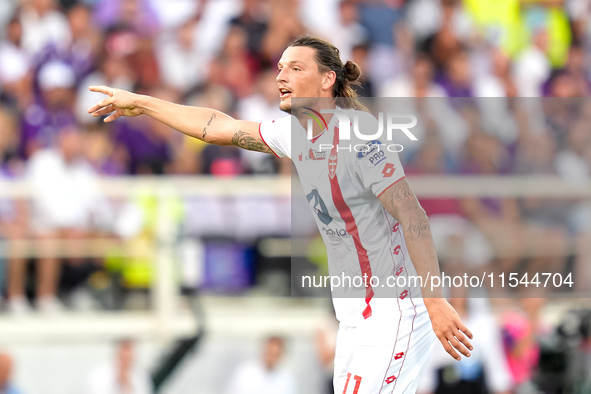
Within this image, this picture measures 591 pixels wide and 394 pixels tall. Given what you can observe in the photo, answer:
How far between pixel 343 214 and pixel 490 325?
5.01 metres

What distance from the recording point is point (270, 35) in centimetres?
1132

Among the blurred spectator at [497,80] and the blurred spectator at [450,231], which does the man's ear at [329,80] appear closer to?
A: the blurred spectator at [450,231]

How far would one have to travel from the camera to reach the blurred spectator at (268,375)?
30.8 feet

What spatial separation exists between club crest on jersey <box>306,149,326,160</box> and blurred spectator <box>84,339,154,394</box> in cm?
511

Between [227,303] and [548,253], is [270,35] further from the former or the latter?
[548,253]

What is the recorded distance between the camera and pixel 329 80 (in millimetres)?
4840

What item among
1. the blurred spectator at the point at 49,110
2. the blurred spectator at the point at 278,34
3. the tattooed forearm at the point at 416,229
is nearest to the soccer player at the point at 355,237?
the tattooed forearm at the point at 416,229

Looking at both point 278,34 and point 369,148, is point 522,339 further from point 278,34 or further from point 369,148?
point 369,148

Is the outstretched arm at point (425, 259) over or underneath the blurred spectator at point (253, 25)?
underneath

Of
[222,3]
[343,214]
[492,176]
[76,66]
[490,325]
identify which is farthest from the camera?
[222,3]

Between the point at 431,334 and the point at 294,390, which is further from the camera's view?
the point at 294,390

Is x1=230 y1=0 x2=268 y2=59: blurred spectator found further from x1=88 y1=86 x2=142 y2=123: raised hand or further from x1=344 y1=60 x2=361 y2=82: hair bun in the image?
x1=344 y1=60 x2=361 y2=82: hair bun

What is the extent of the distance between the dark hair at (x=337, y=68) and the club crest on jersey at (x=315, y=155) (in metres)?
0.34

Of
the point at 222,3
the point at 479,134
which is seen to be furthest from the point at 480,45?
the point at 222,3
